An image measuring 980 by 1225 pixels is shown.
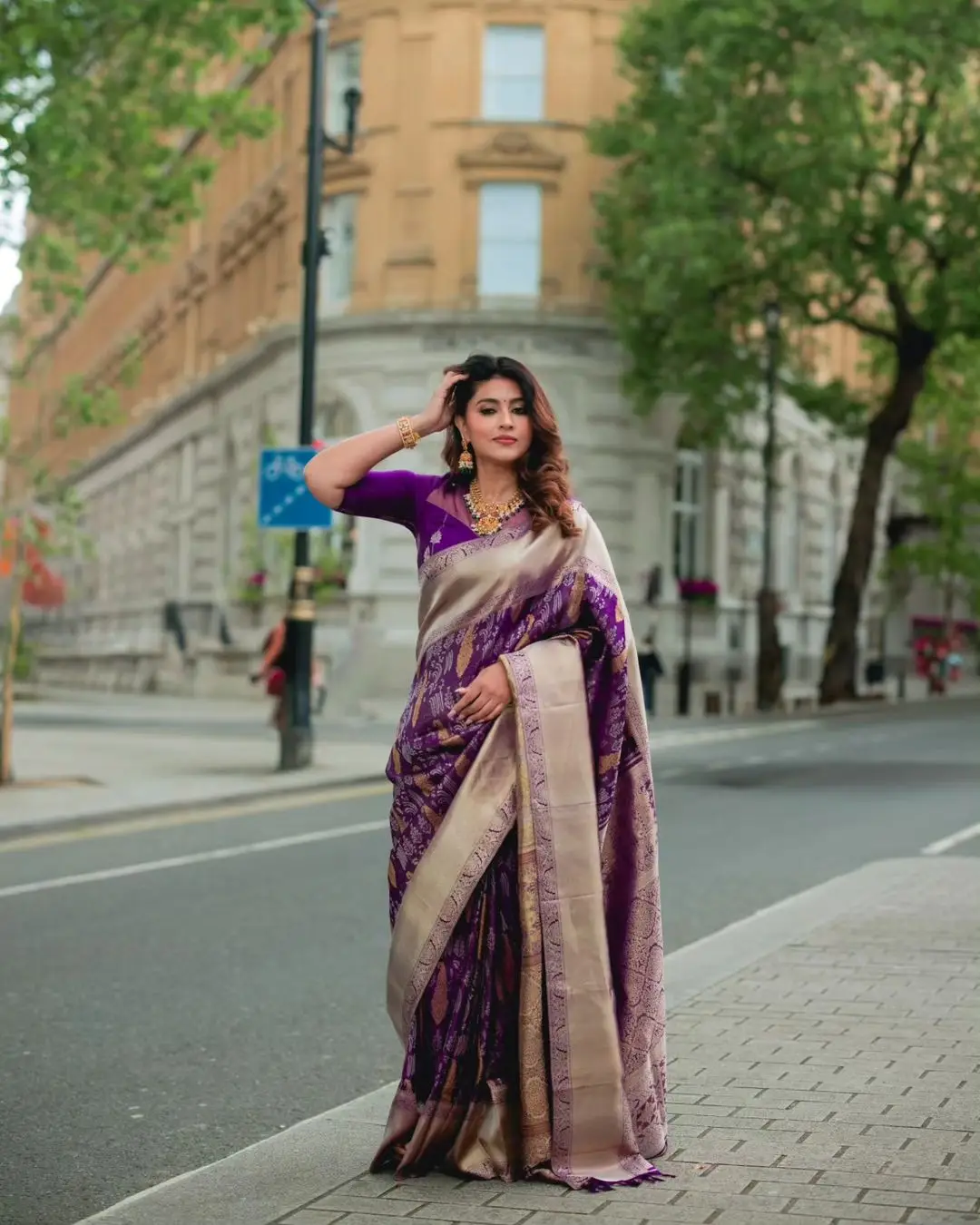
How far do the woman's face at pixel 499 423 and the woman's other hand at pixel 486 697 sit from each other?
0.50 metres

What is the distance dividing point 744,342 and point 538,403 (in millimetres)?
33671

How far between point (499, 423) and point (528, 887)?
106 centimetres

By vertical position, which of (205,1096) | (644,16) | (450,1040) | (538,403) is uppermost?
(644,16)

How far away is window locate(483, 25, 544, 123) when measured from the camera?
41000 mm

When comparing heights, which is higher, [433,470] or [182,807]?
[433,470]

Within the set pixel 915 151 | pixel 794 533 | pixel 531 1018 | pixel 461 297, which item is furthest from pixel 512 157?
pixel 531 1018

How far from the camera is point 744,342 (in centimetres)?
3834

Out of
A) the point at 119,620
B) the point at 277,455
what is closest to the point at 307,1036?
the point at 277,455

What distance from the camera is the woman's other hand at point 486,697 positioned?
502 cm

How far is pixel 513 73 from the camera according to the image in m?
41.1

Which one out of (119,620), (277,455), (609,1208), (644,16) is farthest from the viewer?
(119,620)

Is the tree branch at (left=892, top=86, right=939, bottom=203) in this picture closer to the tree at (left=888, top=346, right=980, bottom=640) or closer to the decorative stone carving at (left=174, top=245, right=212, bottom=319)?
the tree at (left=888, top=346, right=980, bottom=640)

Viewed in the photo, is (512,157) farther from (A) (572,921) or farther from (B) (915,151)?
(A) (572,921)

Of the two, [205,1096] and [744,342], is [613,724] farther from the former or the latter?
[744,342]
